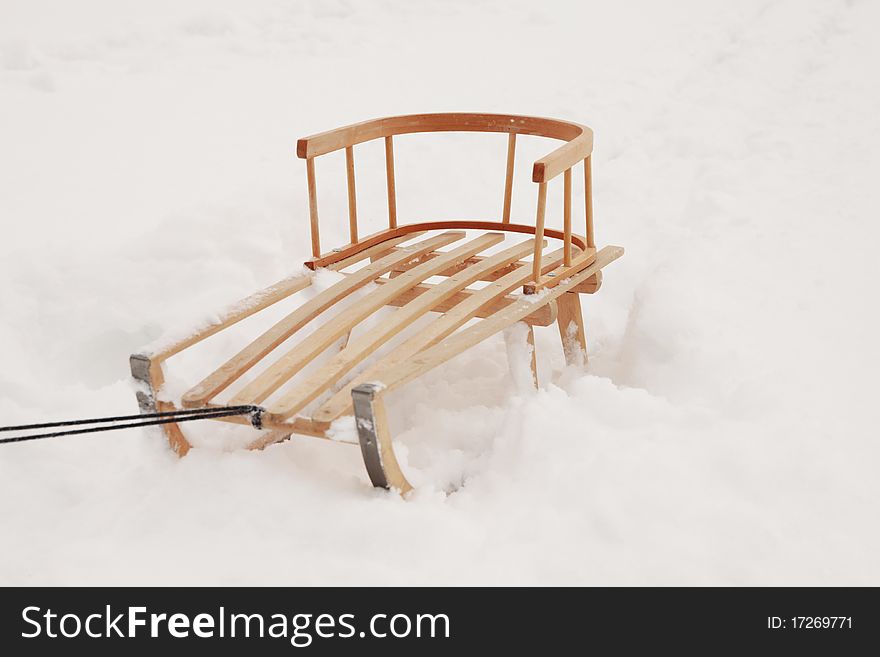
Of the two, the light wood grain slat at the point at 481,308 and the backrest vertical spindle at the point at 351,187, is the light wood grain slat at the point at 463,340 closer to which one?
the light wood grain slat at the point at 481,308

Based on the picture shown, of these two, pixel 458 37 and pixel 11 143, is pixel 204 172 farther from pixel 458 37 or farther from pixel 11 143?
pixel 458 37

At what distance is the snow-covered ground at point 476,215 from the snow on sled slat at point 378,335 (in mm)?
249

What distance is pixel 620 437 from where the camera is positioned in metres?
3.18

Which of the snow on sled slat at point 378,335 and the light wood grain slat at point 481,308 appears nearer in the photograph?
the snow on sled slat at point 378,335

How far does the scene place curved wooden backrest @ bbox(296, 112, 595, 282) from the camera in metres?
3.48

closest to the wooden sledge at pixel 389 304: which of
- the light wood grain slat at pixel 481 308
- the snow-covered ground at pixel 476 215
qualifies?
the light wood grain slat at pixel 481 308

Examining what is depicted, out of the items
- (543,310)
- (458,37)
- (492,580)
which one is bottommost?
(492,580)

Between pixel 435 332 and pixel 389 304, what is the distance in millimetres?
526

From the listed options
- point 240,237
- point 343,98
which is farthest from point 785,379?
point 343,98

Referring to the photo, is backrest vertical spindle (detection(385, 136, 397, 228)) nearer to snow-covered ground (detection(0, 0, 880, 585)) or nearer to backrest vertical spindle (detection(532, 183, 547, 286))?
snow-covered ground (detection(0, 0, 880, 585))

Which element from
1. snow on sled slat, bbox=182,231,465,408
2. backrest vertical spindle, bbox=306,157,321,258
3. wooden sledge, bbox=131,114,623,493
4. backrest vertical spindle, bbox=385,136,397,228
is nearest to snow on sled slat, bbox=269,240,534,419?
wooden sledge, bbox=131,114,623,493

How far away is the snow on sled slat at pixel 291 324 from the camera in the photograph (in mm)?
3125

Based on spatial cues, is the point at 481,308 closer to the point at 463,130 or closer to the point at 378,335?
the point at 378,335

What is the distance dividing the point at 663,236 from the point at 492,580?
255 centimetres
